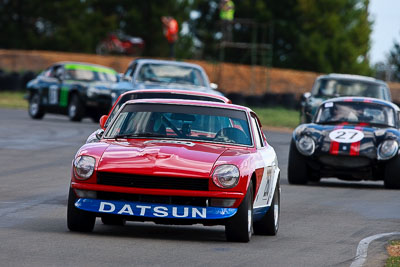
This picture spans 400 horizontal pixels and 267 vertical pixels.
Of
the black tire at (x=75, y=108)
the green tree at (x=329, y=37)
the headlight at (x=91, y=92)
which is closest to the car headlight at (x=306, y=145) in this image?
the headlight at (x=91, y=92)

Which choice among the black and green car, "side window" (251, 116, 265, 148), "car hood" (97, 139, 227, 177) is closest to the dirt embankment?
the black and green car

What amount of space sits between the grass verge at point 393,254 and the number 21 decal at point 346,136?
6.04 m

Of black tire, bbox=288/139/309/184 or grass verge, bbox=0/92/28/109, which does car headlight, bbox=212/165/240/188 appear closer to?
black tire, bbox=288/139/309/184

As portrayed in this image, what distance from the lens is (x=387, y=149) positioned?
1527 cm

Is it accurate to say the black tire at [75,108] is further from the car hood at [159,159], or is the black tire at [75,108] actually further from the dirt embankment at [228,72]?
the dirt embankment at [228,72]

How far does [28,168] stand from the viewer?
16.0m

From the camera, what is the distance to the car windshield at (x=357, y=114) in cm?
1636

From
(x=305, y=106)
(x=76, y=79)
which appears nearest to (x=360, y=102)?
(x=305, y=106)

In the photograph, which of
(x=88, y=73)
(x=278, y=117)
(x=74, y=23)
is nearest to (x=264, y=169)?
(x=88, y=73)

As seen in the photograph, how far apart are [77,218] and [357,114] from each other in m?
8.37

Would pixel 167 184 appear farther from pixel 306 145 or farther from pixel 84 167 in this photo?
pixel 306 145

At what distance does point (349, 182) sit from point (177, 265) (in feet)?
33.0

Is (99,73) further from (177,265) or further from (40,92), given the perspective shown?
(177,265)

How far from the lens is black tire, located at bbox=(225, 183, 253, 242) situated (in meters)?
8.69
